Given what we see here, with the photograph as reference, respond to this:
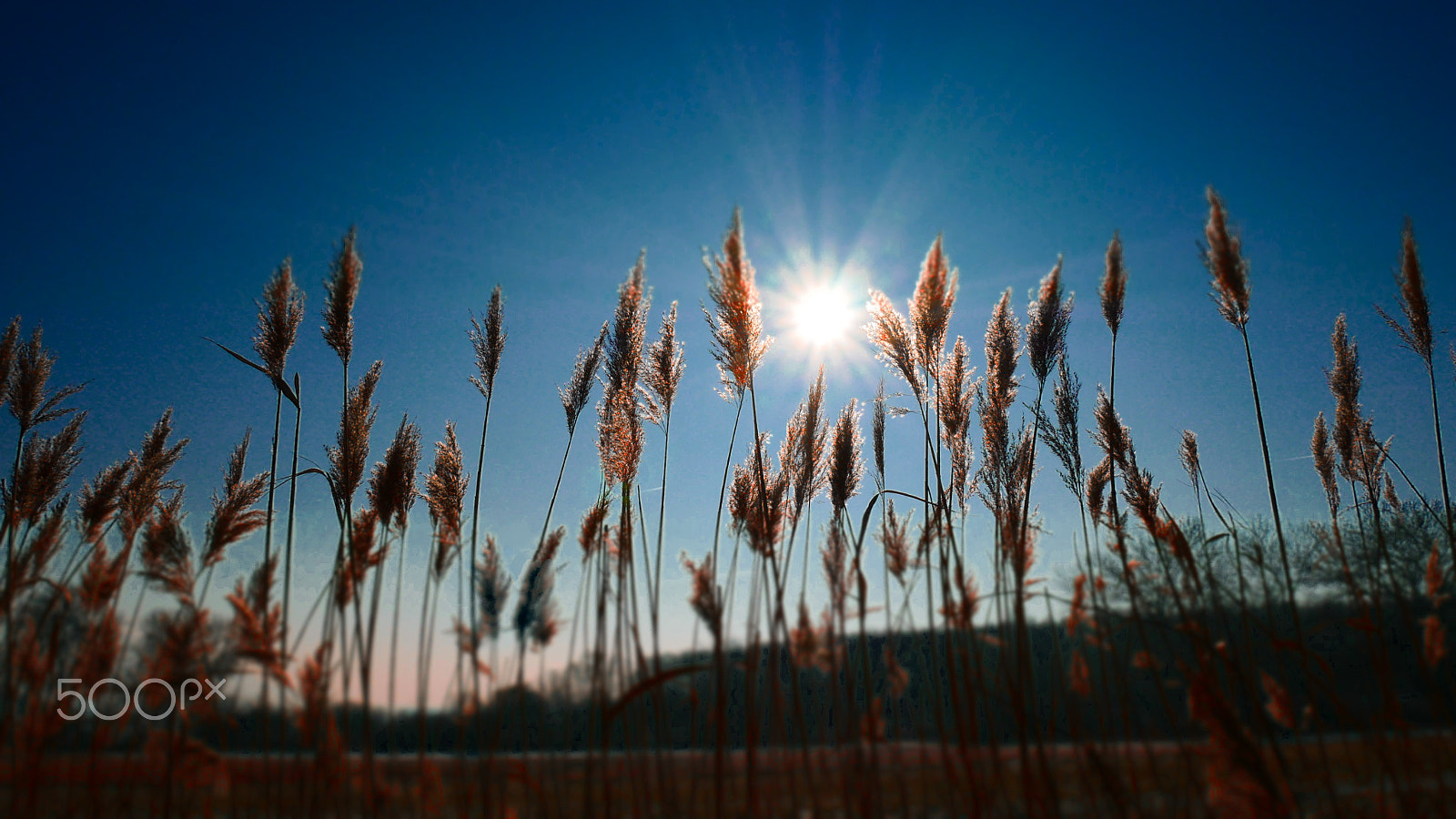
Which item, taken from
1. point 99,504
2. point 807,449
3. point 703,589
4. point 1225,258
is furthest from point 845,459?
point 99,504

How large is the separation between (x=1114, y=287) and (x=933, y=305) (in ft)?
3.83

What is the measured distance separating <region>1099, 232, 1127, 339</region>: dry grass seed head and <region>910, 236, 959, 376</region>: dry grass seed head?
101 centimetres

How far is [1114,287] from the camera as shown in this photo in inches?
123

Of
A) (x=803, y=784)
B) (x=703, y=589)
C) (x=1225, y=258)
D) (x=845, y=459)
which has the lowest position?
(x=803, y=784)

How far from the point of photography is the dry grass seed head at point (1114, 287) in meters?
3.11

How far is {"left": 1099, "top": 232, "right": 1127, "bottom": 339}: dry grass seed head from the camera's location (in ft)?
10.2

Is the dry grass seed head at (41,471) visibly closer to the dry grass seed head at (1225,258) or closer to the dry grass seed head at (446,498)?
the dry grass seed head at (446,498)

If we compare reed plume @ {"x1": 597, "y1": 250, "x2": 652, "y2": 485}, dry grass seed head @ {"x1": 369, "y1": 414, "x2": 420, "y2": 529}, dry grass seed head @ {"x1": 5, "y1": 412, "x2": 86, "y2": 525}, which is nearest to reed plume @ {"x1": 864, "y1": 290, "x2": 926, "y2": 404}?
reed plume @ {"x1": 597, "y1": 250, "x2": 652, "y2": 485}

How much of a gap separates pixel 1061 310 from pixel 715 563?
1.99m

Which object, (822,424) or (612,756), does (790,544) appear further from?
(612,756)

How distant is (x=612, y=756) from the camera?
2.24m

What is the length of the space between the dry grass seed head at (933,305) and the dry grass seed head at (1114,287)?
3.31ft

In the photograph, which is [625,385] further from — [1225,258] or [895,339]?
[1225,258]

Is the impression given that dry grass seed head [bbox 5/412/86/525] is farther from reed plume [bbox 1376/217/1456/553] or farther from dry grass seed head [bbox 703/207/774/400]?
reed plume [bbox 1376/217/1456/553]
